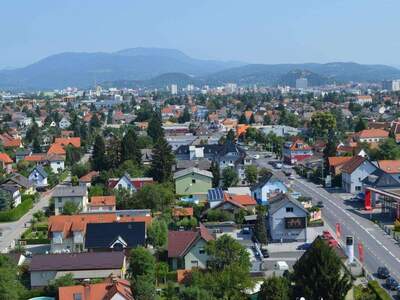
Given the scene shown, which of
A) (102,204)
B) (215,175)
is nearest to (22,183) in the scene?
(102,204)

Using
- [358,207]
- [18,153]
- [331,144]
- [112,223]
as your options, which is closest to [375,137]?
[331,144]

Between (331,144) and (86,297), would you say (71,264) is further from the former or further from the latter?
(331,144)

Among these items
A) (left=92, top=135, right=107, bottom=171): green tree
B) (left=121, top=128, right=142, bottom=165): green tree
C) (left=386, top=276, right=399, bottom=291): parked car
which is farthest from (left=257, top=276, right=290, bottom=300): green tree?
(left=92, top=135, right=107, bottom=171): green tree

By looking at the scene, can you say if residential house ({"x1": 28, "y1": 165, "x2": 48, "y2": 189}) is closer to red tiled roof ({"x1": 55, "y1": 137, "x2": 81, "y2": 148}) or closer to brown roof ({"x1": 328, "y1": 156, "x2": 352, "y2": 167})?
red tiled roof ({"x1": 55, "y1": 137, "x2": 81, "y2": 148})

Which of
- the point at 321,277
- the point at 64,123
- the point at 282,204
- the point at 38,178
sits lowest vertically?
the point at 64,123

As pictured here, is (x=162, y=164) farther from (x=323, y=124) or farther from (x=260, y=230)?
(x=323, y=124)

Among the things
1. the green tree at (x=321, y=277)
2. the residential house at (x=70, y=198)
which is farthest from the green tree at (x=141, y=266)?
the residential house at (x=70, y=198)
